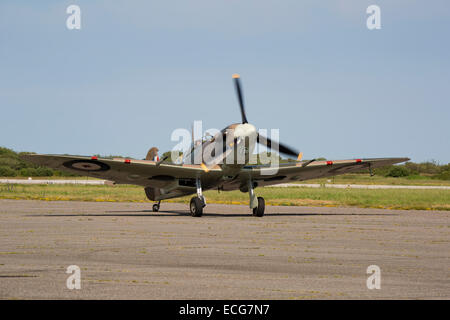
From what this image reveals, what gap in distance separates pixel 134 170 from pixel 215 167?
3365 mm

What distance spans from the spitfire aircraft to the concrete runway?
5027 millimetres

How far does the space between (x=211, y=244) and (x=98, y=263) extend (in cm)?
404

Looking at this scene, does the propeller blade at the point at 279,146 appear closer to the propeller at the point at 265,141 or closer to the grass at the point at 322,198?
the propeller at the point at 265,141

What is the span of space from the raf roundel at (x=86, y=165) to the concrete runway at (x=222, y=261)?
168 inches

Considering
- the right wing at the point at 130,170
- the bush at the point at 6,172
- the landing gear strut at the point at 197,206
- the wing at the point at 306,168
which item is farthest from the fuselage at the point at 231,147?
the bush at the point at 6,172

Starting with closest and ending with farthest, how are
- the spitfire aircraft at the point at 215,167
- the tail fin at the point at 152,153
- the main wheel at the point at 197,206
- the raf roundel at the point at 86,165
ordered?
the raf roundel at the point at 86,165
the spitfire aircraft at the point at 215,167
the main wheel at the point at 197,206
the tail fin at the point at 152,153

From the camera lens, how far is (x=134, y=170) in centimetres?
2436

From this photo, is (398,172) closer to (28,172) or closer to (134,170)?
(28,172)

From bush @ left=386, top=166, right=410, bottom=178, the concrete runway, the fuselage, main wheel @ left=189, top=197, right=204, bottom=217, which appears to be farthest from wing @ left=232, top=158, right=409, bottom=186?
bush @ left=386, top=166, right=410, bottom=178

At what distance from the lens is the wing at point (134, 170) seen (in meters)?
22.1

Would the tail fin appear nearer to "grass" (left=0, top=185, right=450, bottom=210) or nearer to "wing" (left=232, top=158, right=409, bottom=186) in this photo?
"wing" (left=232, top=158, right=409, bottom=186)

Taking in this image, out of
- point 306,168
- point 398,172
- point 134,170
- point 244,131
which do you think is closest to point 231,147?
point 244,131

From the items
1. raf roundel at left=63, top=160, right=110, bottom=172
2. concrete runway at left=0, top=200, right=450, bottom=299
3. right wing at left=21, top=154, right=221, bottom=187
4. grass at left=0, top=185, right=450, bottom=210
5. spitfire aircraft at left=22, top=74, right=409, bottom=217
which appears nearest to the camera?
concrete runway at left=0, top=200, right=450, bottom=299

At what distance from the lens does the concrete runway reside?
7.57 m
